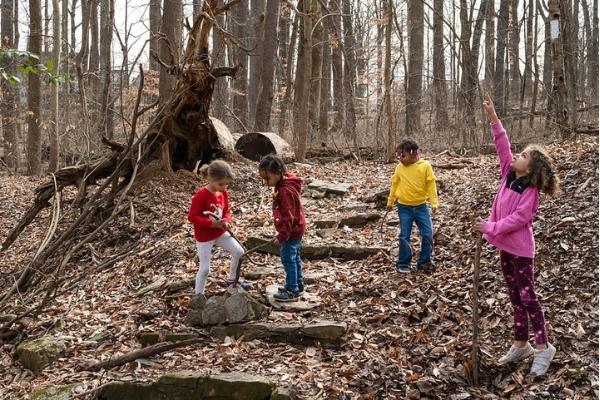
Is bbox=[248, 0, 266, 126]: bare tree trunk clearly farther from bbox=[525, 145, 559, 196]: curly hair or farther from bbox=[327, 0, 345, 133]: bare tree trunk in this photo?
bbox=[525, 145, 559, 196]: curly hair

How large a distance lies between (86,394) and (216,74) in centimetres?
571

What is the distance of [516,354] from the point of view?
177 inches

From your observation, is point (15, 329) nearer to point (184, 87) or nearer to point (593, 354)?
point (184, 87)

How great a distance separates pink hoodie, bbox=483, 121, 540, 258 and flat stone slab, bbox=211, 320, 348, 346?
1.67m

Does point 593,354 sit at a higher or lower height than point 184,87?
lower

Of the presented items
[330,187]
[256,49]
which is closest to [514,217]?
[330,187]

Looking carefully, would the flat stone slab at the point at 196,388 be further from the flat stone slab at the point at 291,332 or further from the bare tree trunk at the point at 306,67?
the bare tree trunk at the point at 306,67

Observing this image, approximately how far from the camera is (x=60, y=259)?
812cm

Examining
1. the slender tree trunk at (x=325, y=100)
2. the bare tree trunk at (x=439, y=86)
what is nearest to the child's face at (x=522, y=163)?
the bare tree trunk at (x=439, y=86)

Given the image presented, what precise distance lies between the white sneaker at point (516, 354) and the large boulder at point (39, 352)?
13.3 feet

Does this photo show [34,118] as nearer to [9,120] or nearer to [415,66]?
[9,120]

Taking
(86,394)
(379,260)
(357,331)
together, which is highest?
(379,260)

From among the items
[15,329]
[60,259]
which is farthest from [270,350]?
[60,259]

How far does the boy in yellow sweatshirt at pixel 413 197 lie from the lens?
6.22 meters
